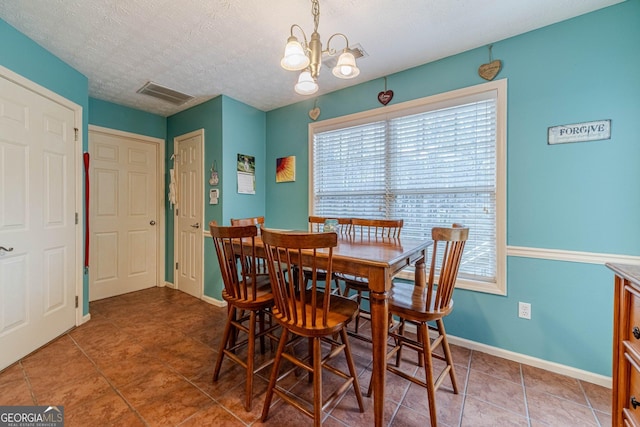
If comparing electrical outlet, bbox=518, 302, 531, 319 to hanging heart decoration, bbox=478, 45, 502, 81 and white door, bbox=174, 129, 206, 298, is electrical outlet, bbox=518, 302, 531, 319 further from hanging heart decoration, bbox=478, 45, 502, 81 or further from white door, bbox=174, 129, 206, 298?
white door, bbox=174, 129, 206, 298

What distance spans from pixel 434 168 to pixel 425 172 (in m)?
0.08

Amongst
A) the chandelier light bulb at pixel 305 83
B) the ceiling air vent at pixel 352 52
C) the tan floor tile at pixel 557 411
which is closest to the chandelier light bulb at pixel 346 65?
the chandelier light bulb at pixel 305 83

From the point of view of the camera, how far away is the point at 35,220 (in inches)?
81.4

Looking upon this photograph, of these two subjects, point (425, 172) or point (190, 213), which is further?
point (190, 213)

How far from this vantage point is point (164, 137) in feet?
12.3

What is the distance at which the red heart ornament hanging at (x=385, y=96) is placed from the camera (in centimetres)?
257

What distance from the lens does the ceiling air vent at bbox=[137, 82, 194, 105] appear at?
2.85 meters

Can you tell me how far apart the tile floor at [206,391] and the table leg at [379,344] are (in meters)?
0.24

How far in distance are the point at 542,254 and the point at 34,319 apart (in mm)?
3916

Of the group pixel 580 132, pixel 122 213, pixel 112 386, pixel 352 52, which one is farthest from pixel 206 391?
pixel 580 132

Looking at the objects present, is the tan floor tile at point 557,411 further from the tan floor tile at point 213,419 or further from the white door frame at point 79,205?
the white door frame at point 79,205

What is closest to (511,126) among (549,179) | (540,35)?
(549,179)

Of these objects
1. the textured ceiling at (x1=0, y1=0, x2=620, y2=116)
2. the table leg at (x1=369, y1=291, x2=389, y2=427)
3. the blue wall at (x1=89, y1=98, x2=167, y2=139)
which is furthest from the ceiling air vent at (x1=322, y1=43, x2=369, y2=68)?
the blue wall at (x1=89, y1=98, x2=167, y2=139)

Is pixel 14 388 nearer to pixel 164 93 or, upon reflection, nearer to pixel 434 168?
pixel 164 93
